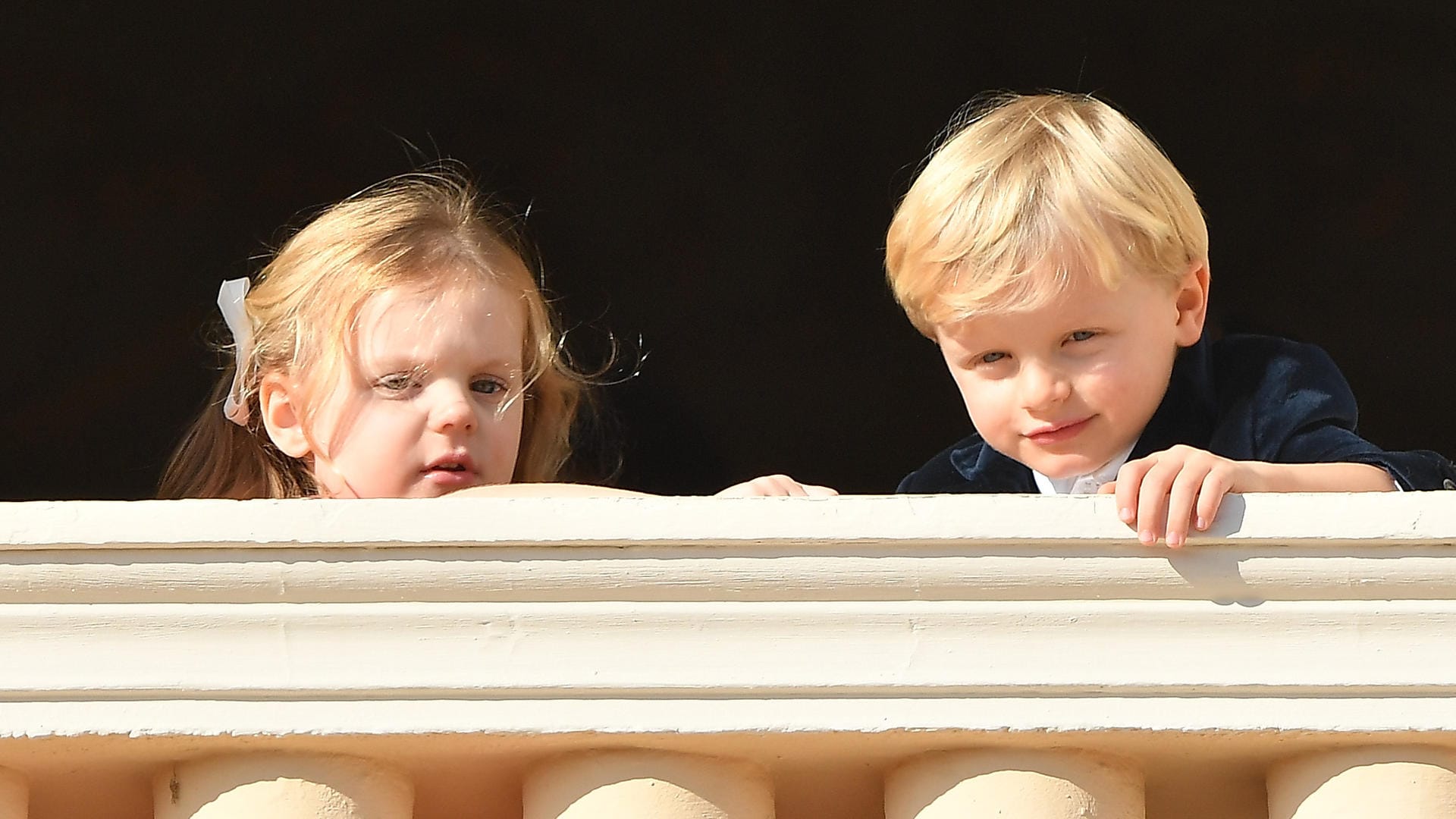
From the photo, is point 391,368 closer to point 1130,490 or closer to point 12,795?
point 12,795

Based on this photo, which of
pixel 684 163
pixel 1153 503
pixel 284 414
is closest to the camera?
pixel 1153 503

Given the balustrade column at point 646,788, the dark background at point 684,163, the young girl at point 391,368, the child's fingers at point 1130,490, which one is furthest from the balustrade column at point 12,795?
the dark background at point 684,163

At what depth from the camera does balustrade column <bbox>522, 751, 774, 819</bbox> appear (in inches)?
46.9

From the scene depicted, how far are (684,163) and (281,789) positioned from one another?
1.84 metres

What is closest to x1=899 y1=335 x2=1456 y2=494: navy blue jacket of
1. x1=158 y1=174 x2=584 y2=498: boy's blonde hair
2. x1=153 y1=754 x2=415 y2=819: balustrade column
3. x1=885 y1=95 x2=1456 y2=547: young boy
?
x1=885 y1=95 x2=1456 y2=547: young boy

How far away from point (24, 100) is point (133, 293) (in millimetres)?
299

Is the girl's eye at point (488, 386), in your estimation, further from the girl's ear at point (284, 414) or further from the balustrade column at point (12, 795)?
the balustrade column at point (12, 795)

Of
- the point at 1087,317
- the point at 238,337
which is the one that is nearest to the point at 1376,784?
the point at 1087,317

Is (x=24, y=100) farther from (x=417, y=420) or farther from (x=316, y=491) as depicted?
(x=417, y=420)

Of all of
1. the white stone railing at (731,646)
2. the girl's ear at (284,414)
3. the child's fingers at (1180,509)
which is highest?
the girl's ear at (284,414)

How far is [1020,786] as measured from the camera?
3.91ft

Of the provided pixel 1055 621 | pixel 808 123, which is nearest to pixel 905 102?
pixel 808 123

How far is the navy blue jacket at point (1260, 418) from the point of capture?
1728 millimetres

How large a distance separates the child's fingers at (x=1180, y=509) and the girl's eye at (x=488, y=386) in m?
1.03
